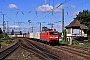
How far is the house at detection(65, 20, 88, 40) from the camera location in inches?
2783

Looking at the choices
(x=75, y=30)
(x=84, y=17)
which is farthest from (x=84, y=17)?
(x=75, y=30)

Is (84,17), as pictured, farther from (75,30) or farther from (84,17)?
(75,30)

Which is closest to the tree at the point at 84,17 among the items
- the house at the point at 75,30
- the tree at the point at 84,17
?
the tree at the point at 84,17

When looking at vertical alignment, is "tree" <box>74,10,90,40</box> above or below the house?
above

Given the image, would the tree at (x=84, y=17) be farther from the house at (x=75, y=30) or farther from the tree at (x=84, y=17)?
the house at (x=75, y=30)

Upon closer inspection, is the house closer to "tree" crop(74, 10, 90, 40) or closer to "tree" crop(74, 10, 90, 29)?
"tree" crop(74, 10, 90, 40)

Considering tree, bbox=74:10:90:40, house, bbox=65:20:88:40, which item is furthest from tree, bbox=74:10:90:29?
house, bbox=65:20:88:40

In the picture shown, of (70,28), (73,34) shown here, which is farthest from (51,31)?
(70,28)

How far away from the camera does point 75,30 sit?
2832 inches

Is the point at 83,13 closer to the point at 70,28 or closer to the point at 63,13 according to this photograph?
the point at 70,28

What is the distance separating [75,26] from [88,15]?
69.4ft

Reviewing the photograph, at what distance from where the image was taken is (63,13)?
178 ft

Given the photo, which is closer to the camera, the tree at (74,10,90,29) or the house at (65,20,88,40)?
the house at (65,20,88,40)

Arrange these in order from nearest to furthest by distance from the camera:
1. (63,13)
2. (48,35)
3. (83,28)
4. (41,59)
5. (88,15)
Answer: (41,59)
(48,35)
(63,13)
(83,28)
(88,15)
